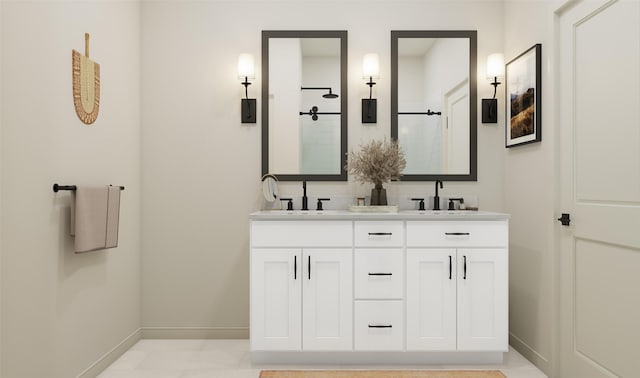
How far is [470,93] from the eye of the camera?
10.1ft

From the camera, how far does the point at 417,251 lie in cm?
252

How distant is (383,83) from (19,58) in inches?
85.4

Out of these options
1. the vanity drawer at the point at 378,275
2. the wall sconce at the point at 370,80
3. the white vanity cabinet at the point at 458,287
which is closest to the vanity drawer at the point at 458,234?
the white vanity cabinet at the point at 458,287

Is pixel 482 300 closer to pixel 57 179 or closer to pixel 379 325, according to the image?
pixel 379 325

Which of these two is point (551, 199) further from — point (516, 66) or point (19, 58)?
point (19, 58)

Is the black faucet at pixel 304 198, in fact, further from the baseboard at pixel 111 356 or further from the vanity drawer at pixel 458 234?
the baseboard at pixel 111 356

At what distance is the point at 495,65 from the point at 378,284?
1743 millimetres

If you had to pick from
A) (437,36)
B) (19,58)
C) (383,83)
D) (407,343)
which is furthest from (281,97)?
(407,343)

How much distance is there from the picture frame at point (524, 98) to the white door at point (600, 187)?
0.18 metres

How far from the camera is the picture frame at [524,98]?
2549 mm

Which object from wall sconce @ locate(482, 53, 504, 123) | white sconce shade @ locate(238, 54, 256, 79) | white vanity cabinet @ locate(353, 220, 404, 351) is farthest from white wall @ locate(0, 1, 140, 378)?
wall sconce @ locate(482, 53, 504, 123)

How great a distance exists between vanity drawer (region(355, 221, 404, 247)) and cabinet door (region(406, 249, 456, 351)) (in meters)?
0.16

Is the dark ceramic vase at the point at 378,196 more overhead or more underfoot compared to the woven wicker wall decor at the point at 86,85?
more underfoot

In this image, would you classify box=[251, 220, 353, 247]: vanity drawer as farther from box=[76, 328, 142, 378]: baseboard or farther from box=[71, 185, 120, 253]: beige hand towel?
box=[76, 328, 142, 378]: baseboard
